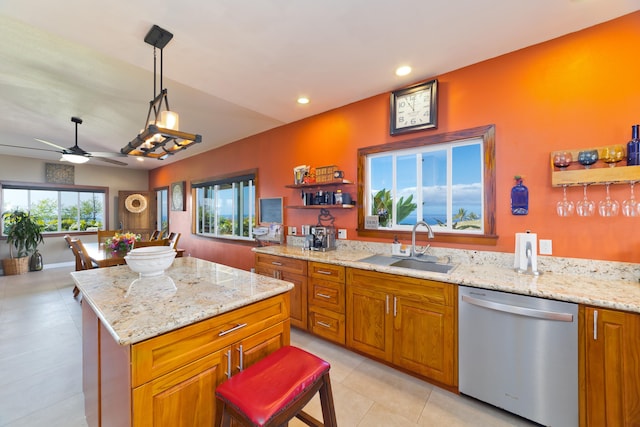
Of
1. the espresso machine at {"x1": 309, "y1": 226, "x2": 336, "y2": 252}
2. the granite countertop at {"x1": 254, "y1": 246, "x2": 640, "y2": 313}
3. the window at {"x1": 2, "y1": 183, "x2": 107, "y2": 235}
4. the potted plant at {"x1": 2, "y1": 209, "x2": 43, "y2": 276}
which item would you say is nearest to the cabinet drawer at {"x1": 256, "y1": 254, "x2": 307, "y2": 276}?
the espresso machine at {"x1": 309, "y1": 226, "x2": 336, "y2": 252}

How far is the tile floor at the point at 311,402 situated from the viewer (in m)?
1.69

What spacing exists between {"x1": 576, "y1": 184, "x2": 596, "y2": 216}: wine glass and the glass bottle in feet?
0.85

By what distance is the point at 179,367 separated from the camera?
1.07m

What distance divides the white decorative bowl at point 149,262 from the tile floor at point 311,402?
1.08 metres

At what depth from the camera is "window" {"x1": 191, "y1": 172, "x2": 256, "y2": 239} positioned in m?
4.61

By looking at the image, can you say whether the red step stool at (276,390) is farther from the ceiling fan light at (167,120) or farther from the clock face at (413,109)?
the clock face at (413,109)

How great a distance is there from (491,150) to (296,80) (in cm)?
195

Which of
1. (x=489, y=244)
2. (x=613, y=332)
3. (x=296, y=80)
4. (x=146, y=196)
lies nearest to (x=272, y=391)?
(x=613, y=332)

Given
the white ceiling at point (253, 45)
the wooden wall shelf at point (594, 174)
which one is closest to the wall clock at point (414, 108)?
the white ceiling at point (253, 45)

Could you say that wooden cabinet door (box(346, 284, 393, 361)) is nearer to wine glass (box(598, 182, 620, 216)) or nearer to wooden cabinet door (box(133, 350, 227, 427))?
wooden cabinet door (box(133, 350, 227, 427))

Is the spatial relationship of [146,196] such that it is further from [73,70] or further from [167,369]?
[167,369]

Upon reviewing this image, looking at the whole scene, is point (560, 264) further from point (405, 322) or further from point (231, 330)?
point (231, 330)

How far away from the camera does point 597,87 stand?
1826 mm

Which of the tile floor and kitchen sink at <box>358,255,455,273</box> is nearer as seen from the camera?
the tile floor
